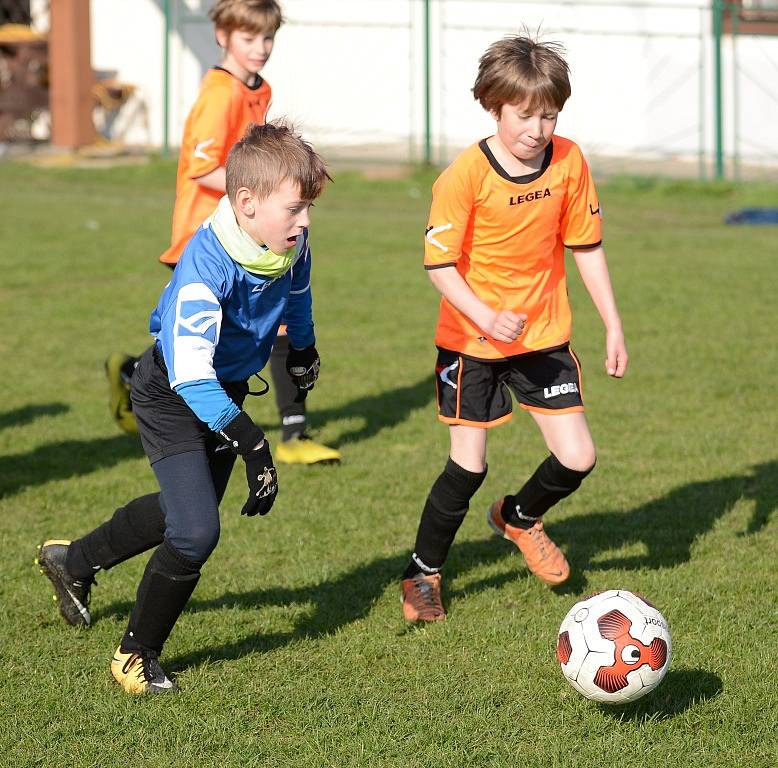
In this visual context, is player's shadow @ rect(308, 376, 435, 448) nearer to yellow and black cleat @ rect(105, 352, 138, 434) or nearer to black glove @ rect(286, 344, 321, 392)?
yellow and black cleat @ rect(105, 352, 138, 434)

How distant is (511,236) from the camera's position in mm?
4332

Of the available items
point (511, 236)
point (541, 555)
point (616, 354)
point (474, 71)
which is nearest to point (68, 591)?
point (541, 555)

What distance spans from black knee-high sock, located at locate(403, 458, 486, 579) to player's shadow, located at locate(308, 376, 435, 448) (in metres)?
2.20

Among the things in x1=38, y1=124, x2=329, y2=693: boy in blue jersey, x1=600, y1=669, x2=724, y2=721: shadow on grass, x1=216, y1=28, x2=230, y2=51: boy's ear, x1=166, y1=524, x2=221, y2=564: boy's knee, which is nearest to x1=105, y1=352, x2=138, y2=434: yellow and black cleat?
x1=216, y1=28, x2=230, y2=51: boy's ear

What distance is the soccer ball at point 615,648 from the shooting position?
360 cm

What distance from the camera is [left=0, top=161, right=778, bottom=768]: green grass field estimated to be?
3582 mm

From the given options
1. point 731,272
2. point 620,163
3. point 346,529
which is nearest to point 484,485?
point 346,529

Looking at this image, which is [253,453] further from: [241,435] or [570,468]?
[570,468]

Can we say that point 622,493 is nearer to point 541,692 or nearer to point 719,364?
point 541,692

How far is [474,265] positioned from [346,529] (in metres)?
1.47

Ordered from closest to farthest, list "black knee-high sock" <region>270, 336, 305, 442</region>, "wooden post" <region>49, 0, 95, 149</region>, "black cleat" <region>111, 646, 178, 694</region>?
"black cleat" <region>111, 646, 178, 694</region> < "black knee-high sock" <region>270, 336, 305, 442</region> < "wooden post" <region>49, 0, 95, 149</region>

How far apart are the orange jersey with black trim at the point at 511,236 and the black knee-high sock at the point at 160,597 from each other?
1.27 metres

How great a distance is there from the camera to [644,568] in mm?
4832

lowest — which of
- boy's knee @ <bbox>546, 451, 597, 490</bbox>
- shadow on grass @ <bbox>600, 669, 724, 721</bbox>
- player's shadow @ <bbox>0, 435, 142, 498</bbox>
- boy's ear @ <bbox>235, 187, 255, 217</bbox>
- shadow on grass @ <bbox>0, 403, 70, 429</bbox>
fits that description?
player's shadow @ <bbox>0, 435, 142, 498</bbox>
